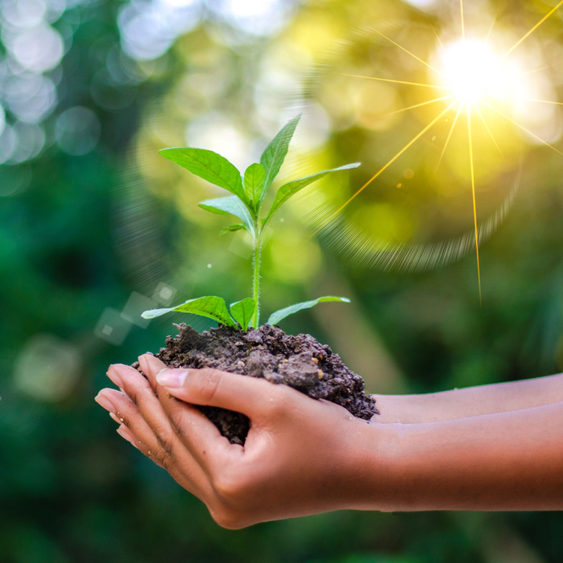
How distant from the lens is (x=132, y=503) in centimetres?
389

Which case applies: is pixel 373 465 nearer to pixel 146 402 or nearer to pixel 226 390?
pixel 226 390

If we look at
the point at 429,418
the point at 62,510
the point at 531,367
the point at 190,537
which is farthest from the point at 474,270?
the point at 62,510

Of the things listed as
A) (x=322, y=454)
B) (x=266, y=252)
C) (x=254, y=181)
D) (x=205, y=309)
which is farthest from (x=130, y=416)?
(x=266, y=252)

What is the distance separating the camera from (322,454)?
0.64 metres

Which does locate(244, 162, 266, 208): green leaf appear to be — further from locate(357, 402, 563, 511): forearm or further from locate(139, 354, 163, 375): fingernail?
locate(357, 402, 563, 511): forearm

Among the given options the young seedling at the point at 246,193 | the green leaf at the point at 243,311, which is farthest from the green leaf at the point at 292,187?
the green leaf at the point at 243,311

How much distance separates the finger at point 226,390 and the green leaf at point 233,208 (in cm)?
28

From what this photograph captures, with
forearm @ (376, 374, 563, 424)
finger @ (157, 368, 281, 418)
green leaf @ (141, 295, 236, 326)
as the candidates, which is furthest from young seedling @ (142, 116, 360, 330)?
forearm @ (376, 374, 563, 424)

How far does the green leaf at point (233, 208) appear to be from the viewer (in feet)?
2.67

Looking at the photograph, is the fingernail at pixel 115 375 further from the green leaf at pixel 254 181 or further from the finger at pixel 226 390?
the green leaf at pixel 254 181

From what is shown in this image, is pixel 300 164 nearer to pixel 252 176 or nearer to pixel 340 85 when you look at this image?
Result: pixel 340 85

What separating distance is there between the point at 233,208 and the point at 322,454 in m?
0.40

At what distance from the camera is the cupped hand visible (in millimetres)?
616

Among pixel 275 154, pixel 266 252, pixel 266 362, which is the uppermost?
pixel 266 252
